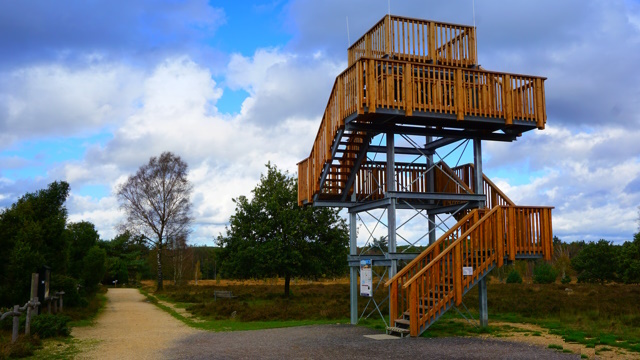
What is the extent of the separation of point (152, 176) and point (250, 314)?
2793 cm

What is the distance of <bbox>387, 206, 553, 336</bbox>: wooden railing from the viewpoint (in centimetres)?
1377

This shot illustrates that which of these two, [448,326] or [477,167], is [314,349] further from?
[477,167]

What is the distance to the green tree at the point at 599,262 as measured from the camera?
4516 cm

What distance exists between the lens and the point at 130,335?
670 inches

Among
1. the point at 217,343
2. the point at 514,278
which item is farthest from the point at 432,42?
the point at 514,278

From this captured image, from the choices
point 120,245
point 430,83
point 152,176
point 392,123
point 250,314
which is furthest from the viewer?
point 120,245

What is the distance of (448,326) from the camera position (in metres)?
16.5

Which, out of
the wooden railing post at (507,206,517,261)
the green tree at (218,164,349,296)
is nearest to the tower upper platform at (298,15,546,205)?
the wooden railing post at (507,206,517,261)

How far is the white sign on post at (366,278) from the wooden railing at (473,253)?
3.72 ft

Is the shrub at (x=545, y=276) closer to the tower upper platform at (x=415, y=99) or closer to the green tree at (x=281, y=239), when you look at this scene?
the green tree at (x=281, y=239)

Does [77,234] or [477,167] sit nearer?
[477,167]

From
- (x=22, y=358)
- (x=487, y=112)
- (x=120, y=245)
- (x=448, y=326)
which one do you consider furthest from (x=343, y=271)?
(x=120, y=245)

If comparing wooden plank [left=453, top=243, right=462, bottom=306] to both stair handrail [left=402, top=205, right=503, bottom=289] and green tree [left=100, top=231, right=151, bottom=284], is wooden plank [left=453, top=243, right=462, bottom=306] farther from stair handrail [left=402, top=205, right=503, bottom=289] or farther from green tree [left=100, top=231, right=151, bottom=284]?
green tree [left=100, top=231, right=151, bottom=284]

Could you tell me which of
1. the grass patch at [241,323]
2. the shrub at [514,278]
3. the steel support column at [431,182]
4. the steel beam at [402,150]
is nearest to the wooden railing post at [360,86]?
the steel beam at [402,150]
